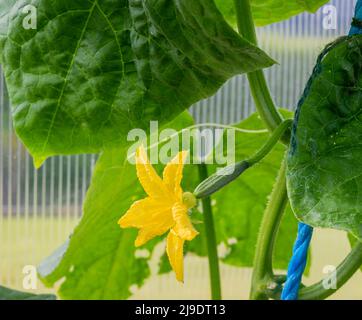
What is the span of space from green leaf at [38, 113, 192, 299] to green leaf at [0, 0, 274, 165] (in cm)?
20

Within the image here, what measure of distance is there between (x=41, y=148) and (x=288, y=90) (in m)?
0.96

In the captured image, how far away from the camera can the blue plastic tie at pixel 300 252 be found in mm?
381

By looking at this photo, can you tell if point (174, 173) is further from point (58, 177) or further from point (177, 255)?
point (58, 177)

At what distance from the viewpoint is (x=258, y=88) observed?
44 cm

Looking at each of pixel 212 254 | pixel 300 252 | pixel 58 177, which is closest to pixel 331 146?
pixel 300 252

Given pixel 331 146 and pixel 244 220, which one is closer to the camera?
pixel 331 146

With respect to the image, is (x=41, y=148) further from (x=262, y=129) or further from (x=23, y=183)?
(x=23, y=183)

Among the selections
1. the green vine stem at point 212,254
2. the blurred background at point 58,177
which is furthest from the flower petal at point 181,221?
the blurred background at point 58,177

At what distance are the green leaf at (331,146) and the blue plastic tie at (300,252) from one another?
0.01 meters

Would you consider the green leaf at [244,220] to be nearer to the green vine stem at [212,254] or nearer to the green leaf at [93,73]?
the green vine stem at [212,254]

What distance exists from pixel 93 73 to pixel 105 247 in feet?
1.05

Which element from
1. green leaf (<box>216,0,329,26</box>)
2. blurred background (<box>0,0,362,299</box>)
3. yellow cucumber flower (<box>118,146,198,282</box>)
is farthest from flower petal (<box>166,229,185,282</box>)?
blurred background (<box>0,0,362,299</box>)

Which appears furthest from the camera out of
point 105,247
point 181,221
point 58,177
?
point 58,177

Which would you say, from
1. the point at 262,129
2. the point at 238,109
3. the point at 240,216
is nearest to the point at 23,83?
the point at 262,129
